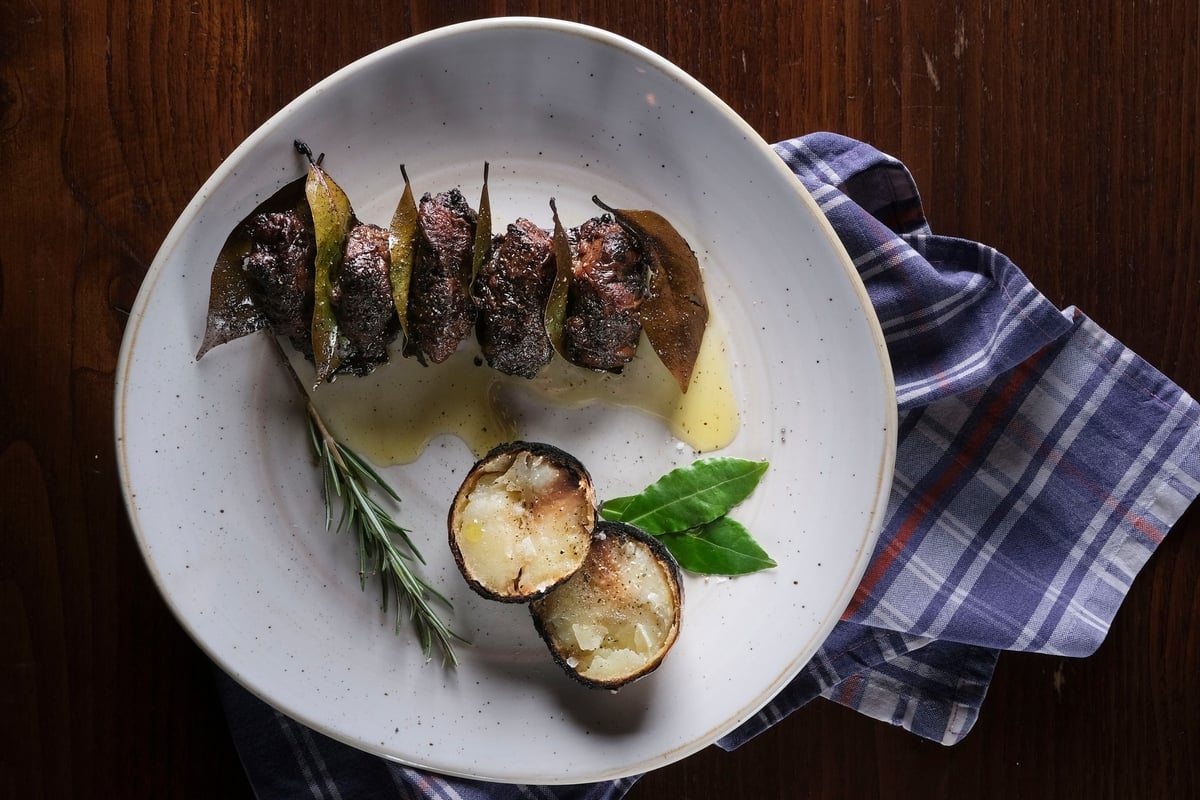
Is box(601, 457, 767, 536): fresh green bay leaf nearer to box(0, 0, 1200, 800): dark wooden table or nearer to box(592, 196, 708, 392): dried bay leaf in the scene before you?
box(592, 196, 708, 392): dried bay leaf

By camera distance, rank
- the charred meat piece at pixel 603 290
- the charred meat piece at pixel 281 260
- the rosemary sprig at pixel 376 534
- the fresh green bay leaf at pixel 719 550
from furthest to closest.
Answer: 1. the fresh green bay leaf at pixel 719 550
2. the rosemary sprig at pixel 376 534
3. the charred meat piece at pixel 603 290
4. the charred meat piece at pixel 281 260

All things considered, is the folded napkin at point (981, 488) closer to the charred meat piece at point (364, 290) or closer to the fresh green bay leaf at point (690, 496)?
the fresh green bay leaf at point (690, 496)

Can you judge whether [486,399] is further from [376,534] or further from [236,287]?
[236,287]

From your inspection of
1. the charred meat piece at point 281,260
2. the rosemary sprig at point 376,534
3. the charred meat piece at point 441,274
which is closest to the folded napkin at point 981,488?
the rosemary sprig at point 376,534

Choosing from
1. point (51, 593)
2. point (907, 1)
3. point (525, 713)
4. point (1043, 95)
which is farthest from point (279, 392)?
point (1043, 95)

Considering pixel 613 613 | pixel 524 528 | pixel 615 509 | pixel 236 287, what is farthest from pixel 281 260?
pixel 613 613

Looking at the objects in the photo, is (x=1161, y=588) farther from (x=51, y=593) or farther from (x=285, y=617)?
(x=51, y=593)

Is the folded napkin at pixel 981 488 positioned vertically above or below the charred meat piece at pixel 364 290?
below
